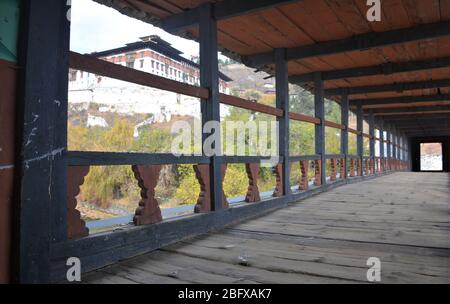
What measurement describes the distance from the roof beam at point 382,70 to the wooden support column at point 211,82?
14.4 ft

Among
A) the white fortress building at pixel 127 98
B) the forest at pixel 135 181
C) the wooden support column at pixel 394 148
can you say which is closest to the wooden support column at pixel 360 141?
the wooden support column at pixel 394 148

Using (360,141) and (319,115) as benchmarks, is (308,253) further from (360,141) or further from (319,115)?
(360,141)

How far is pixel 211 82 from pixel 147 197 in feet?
5.35

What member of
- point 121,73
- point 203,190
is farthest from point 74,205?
point 203,190

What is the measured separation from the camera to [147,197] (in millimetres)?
2906

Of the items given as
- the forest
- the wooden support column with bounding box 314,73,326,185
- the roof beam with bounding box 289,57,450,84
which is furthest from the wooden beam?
the forest

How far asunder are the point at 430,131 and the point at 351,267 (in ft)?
78.7

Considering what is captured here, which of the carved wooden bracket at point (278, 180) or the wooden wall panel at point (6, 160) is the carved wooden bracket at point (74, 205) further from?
the carved wooden bracket at point (278, 180)

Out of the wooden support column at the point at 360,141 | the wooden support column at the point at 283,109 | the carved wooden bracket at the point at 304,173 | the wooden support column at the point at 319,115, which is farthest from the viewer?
the wooden support column at the point at 360,141

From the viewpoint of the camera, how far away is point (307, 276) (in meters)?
2.21

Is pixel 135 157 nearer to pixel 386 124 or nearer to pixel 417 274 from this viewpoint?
pixel 417 274

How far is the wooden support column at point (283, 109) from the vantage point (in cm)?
569
